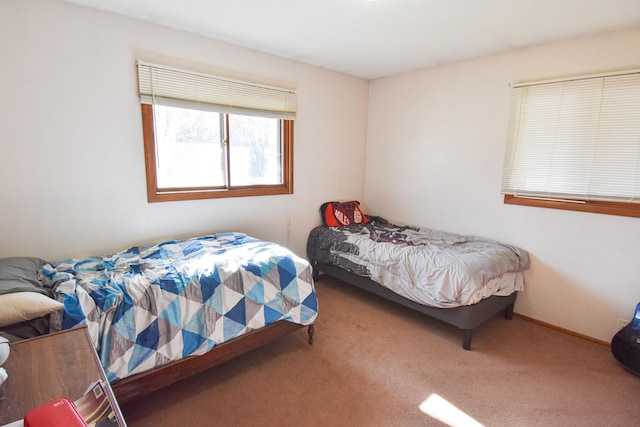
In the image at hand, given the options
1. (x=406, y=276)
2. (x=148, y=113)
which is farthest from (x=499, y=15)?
(x=148, y=113)

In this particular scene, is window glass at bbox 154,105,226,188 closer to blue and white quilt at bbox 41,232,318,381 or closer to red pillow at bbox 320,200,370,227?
blue and white quilt at bbox 41,232,318,381

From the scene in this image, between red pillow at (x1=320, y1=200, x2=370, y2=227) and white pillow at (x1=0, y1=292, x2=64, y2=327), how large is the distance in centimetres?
254

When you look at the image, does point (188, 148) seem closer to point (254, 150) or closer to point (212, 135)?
point (212, 135)

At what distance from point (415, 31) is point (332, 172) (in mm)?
1713

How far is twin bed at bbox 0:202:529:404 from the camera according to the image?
158 cm

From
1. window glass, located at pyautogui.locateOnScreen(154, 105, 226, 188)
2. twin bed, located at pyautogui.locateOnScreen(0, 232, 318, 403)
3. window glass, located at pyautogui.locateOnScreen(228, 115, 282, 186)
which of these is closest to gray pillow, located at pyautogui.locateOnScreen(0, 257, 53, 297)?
twin bed, located at pyautogui.locateOnScreen(0, 232, 318, 403)

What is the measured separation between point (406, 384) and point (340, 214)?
6.52 ft

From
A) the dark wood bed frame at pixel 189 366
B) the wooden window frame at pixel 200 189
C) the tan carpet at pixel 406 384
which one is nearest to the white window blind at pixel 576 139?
the tan carpet at pixel 406 384

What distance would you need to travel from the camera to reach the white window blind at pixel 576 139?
2.33 metres

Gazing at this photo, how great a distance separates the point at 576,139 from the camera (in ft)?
8.30

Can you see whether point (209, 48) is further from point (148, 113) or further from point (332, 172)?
point (332, 172)

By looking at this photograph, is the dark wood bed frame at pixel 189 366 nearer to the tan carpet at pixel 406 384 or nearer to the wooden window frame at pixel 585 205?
the tan carpet at pixel 406 384

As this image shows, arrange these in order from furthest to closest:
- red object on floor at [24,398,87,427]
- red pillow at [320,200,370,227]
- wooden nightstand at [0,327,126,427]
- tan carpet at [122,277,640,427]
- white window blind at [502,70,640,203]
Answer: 1. red pillow at [320,200,370,227]
2. white window blind at [502,70,640,203]
3. tan carpet at [122,277,640,427]
4. wooden nightstand at [0,327,126,427]
5. red object on floor at [24,398,87,427]

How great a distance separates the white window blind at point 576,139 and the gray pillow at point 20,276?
3389 millimetres
